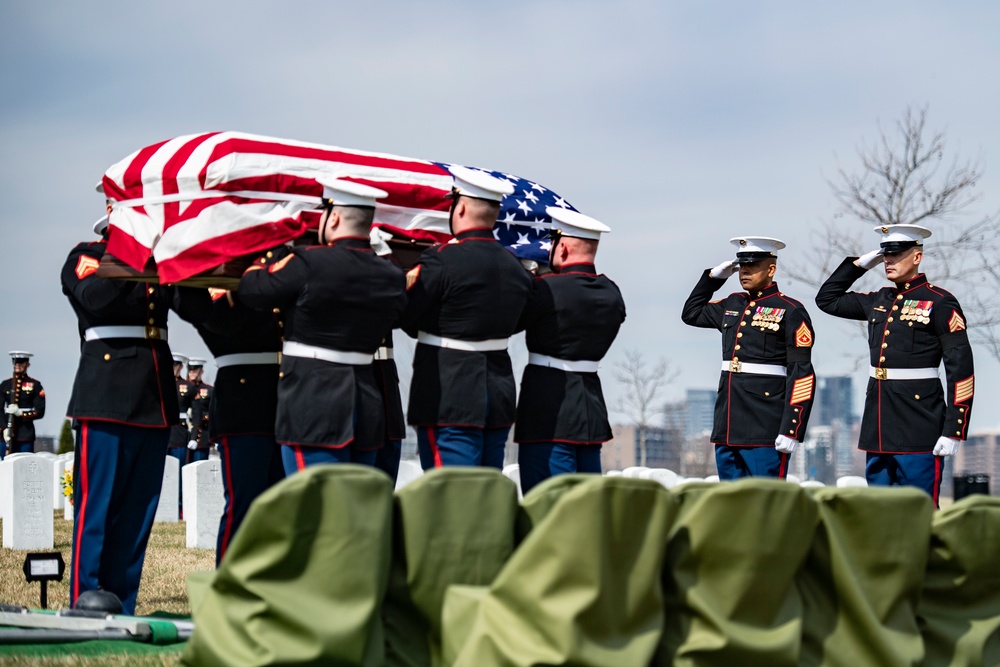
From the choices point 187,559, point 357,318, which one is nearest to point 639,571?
point 357,318

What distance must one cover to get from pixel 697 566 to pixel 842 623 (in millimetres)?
547

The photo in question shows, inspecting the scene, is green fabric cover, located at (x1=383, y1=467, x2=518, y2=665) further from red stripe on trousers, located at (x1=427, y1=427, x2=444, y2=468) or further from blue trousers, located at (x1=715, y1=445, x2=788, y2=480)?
blue trousers, located at (x1=715, y1=445, x2=788, y2=480)

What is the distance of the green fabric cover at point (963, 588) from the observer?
164 inches

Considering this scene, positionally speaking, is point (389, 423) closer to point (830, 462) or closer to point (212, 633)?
point (212, 633)

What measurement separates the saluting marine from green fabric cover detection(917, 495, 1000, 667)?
337cm

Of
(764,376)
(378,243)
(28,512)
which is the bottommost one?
(28,512)

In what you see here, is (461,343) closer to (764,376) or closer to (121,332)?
(121,332)

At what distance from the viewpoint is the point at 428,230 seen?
251 inches

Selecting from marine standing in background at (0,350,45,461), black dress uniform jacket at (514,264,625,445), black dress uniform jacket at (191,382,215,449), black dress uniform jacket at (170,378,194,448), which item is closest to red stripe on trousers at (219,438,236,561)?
black dress uniform jacket at (514,264,625,445)

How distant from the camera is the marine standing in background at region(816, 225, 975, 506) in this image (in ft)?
23.9

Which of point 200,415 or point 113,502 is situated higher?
point 113,502

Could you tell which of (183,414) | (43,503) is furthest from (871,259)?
(183,414)

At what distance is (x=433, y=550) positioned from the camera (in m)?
3.78

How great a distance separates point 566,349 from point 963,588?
2.54 metres
